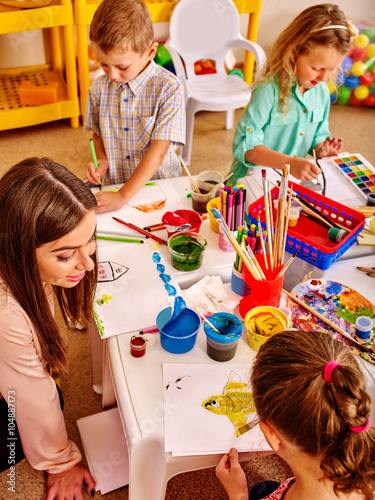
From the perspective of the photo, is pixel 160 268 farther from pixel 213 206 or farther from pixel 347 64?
pixel 347 64

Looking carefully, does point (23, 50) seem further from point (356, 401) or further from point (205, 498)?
point (356, 401)

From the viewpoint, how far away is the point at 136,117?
1723 mm

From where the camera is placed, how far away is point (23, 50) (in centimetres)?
309

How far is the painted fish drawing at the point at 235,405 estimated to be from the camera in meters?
1.01

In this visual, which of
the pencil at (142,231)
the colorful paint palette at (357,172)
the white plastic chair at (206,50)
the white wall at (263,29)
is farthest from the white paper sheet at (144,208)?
the white wall at (263,29)

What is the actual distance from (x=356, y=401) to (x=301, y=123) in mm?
1335

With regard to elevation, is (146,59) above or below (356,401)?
above

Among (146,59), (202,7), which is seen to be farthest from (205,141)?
(146,59)

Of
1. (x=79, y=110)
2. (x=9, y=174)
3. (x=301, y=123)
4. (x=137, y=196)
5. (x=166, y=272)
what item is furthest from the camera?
(x=79, y=110)

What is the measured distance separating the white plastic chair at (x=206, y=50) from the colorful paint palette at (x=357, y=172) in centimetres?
101

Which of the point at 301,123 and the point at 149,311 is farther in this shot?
the point at 301,123

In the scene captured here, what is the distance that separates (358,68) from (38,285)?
284 centimetres

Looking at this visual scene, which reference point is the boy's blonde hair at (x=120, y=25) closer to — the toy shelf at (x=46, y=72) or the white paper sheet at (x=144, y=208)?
the white paper sheet at (x=144, y=208)

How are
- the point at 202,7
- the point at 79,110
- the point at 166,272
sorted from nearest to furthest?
the point at 166,272, the point at 202,7, the point at 79,110
